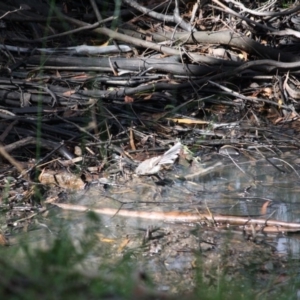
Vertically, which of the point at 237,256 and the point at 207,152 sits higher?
the point at 237,256

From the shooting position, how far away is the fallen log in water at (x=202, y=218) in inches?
159

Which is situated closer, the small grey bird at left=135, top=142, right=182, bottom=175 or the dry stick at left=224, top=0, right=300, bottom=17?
the small grey bird at left=135, top=142, right=182, bottom=175

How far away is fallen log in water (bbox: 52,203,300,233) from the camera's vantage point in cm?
404

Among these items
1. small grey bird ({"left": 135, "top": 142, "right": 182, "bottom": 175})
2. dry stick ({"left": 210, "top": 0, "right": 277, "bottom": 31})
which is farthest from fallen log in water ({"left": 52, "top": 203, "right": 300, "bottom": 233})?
dry stick ({"left": 210, "top": 0, "right": 277, "bottom": 31})

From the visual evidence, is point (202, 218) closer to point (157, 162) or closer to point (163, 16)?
point (157, 162)

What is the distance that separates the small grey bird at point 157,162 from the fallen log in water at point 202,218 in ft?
1.75

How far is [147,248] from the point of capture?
12.7 feet

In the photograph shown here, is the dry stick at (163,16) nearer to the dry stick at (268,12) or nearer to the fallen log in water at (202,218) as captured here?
the dry stick at (268,12)

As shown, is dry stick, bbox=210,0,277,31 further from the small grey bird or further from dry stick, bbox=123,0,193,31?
the small grey bird

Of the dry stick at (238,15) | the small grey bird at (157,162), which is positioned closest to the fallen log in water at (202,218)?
the small grey bird at (157,162)

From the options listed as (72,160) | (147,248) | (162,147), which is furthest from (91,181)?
(147,248)

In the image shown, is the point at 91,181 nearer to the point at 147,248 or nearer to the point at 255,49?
the point at 147,248

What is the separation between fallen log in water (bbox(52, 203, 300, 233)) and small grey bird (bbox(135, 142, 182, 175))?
21.0 inches

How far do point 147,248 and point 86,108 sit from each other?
199 centimetres
